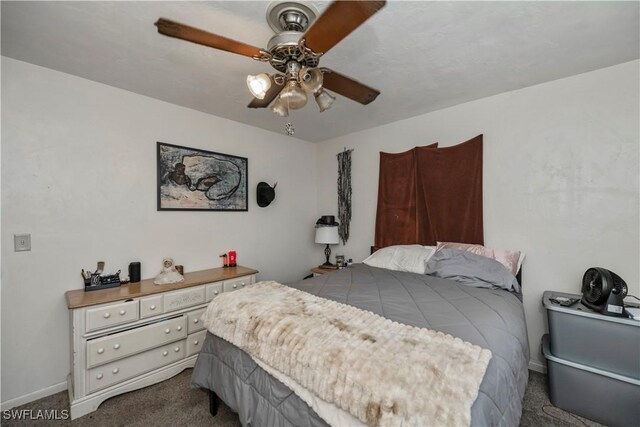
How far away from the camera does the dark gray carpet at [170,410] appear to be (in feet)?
5.61

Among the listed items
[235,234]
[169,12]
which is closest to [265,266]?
[235,234]

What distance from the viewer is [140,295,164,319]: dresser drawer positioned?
2068mm

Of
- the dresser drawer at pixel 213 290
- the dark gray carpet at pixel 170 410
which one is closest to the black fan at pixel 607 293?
the dark gray carpet at pixel 170 410

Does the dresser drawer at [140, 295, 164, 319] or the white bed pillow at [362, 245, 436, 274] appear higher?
the white bed pillow at [362, 245, 436, 274]

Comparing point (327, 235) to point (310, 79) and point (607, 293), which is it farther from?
point (607, 293)

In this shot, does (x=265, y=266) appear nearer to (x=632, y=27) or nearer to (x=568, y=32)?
(x=568, y=32)

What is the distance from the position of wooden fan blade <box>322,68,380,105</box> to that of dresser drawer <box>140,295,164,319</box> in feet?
6.83

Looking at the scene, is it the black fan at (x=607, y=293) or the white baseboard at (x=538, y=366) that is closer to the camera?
the black fan at (x=607, y=293)

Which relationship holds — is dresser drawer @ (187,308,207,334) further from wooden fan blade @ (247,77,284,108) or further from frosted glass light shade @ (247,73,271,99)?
frosted glass light shade @ (247,73,271,99)

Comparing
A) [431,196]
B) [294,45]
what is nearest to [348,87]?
[294,45]

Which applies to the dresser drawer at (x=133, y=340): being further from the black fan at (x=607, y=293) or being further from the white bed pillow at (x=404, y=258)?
A: the black fan at (x=607, y=293)

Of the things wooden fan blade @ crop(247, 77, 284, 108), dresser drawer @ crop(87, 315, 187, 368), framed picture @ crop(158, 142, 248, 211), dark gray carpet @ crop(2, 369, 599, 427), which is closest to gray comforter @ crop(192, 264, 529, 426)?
Result: dark gray carpet @ crop(2, 369, 599, 427)

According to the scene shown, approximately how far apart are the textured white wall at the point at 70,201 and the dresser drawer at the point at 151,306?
1.54 ft

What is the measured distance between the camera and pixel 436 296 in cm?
178
